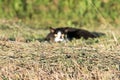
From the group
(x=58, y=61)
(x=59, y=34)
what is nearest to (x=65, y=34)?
(x=59, y=34)

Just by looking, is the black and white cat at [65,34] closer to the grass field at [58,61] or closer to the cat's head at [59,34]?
the cat's head at [59,34]

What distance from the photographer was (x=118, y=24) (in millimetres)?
15492

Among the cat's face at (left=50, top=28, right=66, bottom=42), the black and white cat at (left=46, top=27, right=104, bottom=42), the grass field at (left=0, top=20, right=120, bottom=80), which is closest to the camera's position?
the grass field at (left=0, top=20, right=120, bottom=80)

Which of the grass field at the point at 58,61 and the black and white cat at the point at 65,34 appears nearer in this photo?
the grass field at the point at 58,61

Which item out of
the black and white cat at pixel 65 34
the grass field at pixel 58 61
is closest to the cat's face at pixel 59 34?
the black and white cat at pixel 65 34

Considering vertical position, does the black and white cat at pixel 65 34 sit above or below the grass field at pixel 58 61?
above

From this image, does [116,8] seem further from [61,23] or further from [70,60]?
[70,60]

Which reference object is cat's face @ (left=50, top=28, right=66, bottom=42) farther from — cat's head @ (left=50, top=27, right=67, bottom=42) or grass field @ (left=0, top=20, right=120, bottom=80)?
grass field @ (left=0, top=20, right=120, bottom=80)

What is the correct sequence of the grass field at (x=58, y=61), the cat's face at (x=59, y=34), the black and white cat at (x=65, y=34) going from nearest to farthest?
the grass field at (x=58, y=61)
the black and white cat at (x=65, y=34)
the cat's face at (x=59, y=34)

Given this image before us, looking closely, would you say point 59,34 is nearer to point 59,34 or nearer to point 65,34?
point 59,34

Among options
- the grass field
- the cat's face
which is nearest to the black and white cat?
the cat's face

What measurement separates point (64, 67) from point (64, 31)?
4629 mm

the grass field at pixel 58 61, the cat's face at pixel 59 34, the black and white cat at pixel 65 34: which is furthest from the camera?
the cat's face at pixel 59 34

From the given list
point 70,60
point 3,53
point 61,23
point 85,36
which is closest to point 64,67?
point 70,60
